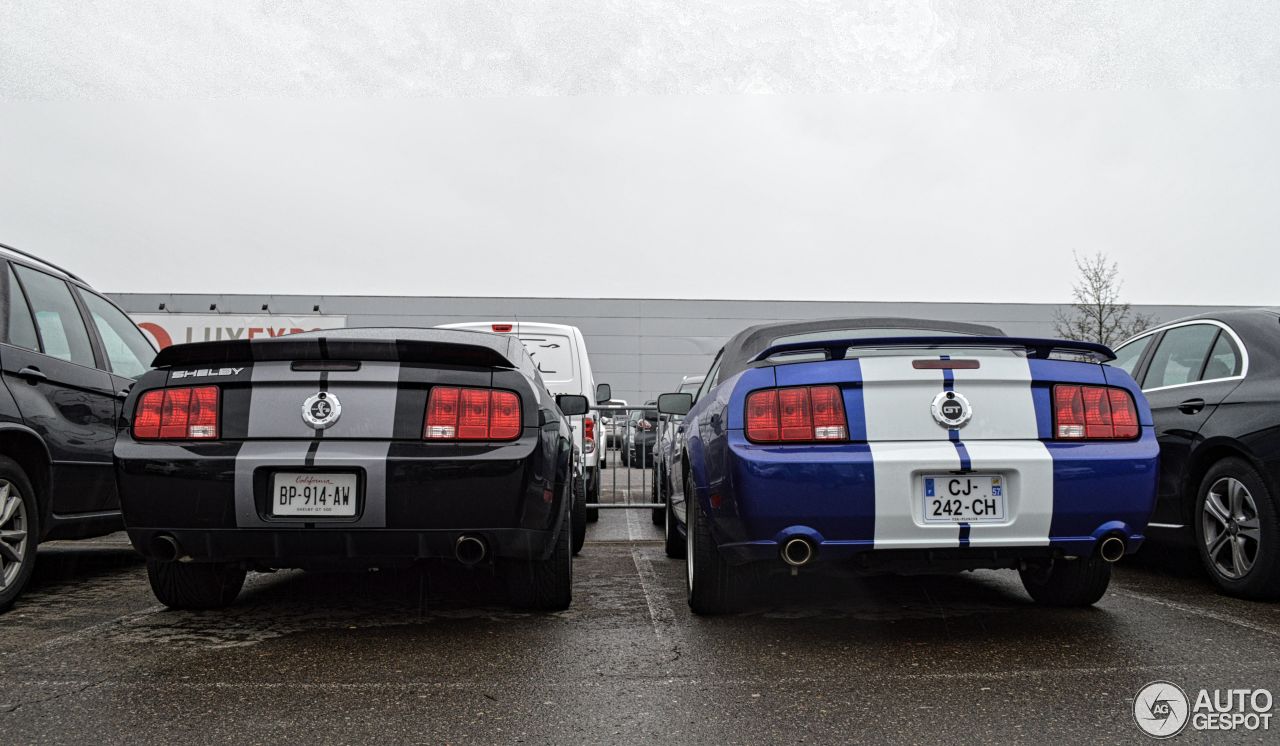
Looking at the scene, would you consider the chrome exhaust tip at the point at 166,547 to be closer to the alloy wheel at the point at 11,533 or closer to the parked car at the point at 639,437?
the alloy wheel at the point at 11,533

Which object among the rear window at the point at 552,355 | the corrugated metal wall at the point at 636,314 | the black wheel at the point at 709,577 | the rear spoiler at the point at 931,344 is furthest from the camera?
the corrugated metal wall at the point at 636,314

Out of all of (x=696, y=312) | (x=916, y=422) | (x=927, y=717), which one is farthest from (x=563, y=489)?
(x=696, y=312)

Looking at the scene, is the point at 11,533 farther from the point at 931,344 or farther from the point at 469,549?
the point at 931,344

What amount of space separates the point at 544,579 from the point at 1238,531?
127 inches

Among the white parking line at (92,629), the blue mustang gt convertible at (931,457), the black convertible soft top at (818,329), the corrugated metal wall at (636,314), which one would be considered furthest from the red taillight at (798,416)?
the corrugated metal wall at (636,314)

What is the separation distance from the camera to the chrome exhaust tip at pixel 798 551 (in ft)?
11.2

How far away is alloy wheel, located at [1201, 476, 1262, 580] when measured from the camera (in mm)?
4375

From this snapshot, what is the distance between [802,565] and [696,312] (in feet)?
115

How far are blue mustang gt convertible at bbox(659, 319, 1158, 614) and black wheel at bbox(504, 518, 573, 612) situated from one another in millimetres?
720

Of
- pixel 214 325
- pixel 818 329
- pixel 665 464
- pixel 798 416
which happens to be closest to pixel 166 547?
pixel 798 416

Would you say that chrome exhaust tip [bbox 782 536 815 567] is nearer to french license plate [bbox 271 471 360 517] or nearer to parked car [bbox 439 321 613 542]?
french license plate [bbox 271 471 360 517]

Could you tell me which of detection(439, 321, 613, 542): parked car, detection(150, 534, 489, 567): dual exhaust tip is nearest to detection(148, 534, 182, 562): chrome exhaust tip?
detection(150, 534, 489, 567): dual exhaust tip

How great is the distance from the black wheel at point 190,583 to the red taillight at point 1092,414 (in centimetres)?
348

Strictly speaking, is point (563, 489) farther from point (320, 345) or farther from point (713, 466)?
point (320, 345)
